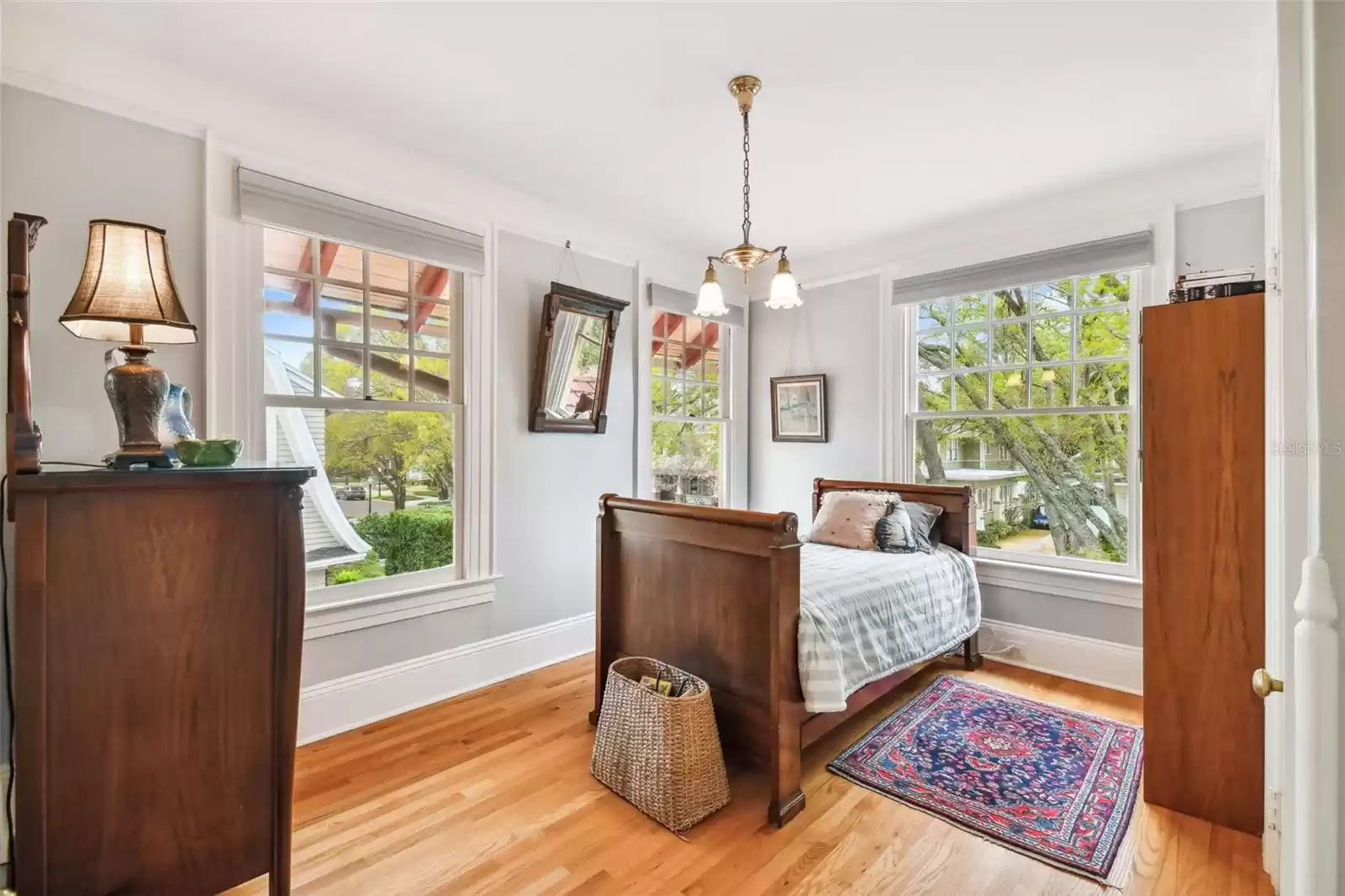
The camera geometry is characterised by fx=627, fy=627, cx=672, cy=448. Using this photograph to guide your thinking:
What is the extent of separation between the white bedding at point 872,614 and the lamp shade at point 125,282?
2.00 m

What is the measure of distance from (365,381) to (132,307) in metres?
1.38

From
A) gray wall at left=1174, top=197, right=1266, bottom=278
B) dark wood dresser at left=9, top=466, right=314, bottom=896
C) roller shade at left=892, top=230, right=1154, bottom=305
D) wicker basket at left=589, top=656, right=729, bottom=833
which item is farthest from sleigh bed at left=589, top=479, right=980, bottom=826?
gray wall at left=1174, top=197, right=1266, bottom=278

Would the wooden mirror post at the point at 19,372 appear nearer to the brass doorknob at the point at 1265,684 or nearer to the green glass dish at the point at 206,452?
the green glass dish at the point at 206,452

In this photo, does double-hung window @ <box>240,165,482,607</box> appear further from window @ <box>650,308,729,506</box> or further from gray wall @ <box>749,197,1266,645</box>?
gray wall @ <box>749,197,1266,645</box>

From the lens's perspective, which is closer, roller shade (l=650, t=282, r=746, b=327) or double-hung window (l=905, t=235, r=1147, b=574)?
double-hung window (l=905, t=235, r=1147, b=574)

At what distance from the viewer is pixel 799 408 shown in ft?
14.6

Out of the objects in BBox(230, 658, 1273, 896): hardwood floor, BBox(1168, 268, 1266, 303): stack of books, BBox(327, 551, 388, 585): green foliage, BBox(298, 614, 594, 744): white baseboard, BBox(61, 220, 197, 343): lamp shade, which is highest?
BBox(1168, 268, 1266, 303): stack of books

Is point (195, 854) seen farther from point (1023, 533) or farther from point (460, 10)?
point (1023, 533)

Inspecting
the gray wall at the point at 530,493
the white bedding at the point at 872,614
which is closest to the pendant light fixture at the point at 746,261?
the white bedding at the point at 872,614

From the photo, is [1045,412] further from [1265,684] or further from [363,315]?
[363,315]

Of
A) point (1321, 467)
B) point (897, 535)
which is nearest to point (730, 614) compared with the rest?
point (897, 535)

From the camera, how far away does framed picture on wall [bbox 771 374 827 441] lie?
4.32m

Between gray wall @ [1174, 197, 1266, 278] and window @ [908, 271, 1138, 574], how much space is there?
28cm

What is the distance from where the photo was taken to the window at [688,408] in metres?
4.25
